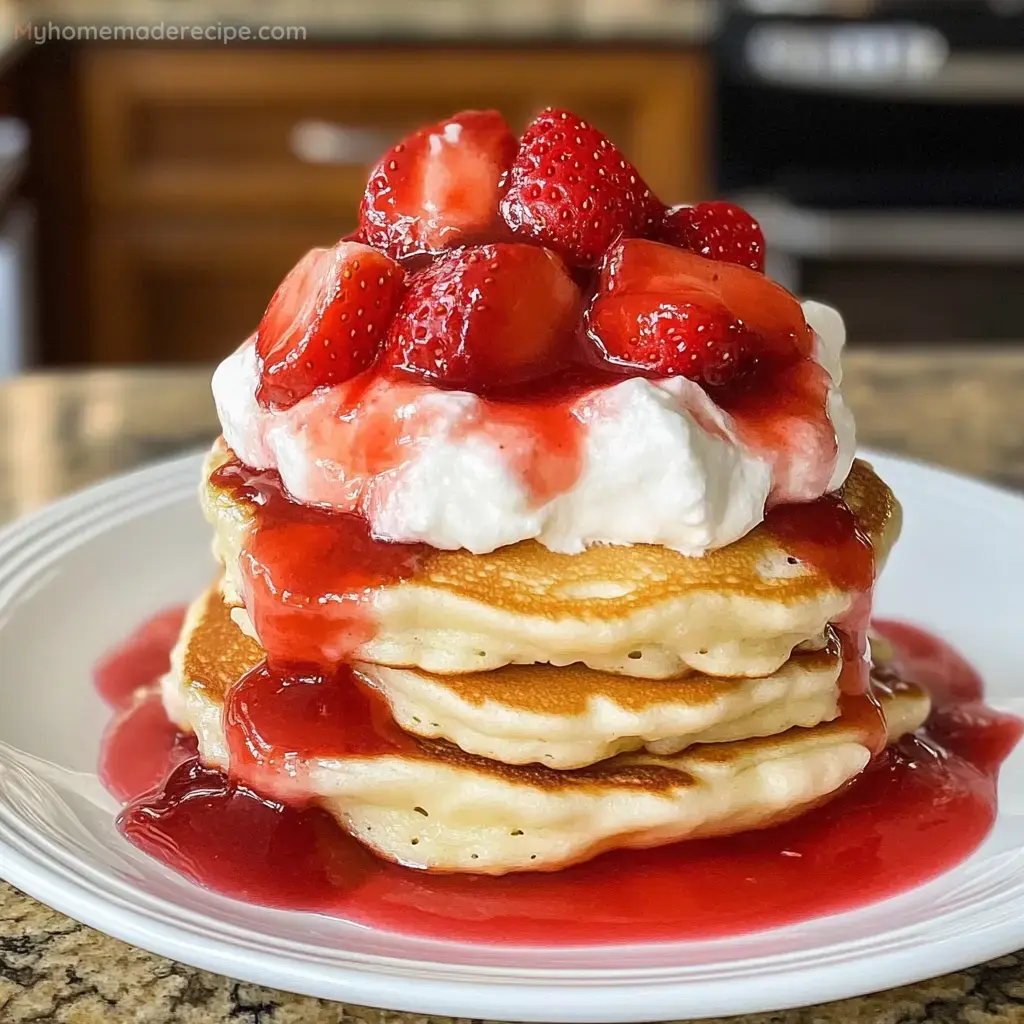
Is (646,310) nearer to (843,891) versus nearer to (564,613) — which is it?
(564,613)

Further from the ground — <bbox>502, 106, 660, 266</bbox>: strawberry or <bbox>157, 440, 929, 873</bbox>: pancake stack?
<bbox>502, 106, 660, 266</bbox>: strawberry

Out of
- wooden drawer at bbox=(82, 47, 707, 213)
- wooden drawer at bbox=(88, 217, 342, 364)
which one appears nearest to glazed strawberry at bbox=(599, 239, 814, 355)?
wooden drawer at bbox=(82, 47, 707, 213)

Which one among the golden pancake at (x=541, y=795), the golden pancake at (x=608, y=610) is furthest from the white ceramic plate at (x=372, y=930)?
the golden pancake at (x=608, y=610)

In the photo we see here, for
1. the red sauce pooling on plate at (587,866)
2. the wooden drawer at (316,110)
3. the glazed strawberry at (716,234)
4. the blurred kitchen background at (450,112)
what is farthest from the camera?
the wooden drawer at (316,110)

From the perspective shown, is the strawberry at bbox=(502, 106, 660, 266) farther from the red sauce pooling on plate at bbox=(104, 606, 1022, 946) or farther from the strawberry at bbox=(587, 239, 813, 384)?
the red sauce pooling on plate at bbox=(104, 606, 1022, 946)

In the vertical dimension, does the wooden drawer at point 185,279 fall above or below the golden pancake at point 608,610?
below

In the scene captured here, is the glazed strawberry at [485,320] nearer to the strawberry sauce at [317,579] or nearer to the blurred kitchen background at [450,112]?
the strawberry sauce at [317,579]
